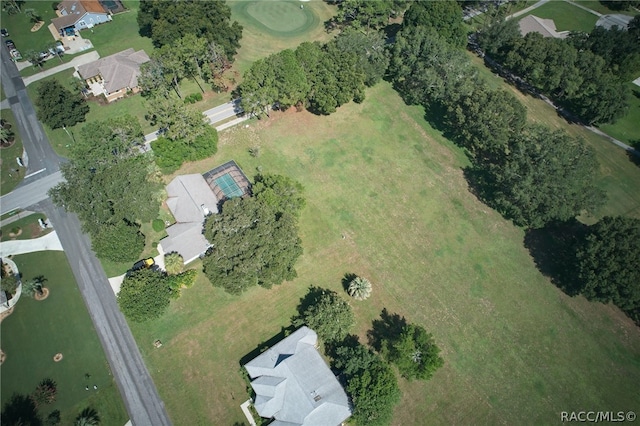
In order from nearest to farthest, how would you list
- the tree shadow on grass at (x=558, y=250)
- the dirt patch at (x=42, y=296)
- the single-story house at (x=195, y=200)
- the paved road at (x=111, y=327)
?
the paved road at (x=111, y=327), the dirt patch at (x=42, y=296), the tree shadow on grass at (x=558, y=250), the single-story house at (x=195, y=200)

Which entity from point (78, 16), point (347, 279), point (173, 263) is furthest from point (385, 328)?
point (78, 16)

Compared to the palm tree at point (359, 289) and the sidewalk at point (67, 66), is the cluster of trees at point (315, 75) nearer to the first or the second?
the palm tree at point (359, 289)

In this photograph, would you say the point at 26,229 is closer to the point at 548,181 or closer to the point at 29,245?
the point at 29,245

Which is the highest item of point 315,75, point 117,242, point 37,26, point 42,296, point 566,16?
point 566,16

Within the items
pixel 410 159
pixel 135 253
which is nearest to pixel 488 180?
pixel 410 159

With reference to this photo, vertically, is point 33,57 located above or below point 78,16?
below

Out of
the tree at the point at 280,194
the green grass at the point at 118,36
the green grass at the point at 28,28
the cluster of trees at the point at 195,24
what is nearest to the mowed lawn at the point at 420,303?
the tree at the point at 280,194

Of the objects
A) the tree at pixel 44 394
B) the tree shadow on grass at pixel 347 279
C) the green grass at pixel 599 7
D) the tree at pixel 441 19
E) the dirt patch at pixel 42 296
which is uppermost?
the green grass at pixel 599 7
